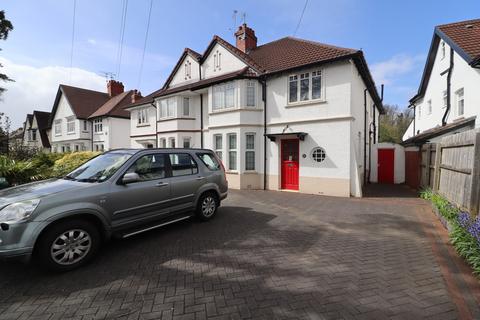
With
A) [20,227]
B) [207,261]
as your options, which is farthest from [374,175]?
[20,227]

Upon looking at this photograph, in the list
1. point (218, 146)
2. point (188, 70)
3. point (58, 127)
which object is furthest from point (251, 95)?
point (58, 127)

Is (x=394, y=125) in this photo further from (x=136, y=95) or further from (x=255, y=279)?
(x=255, y=279)

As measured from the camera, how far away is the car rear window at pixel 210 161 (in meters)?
6.55

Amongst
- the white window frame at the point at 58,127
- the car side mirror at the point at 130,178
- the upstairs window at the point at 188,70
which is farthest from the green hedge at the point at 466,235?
the white window frame at the point at 58,127

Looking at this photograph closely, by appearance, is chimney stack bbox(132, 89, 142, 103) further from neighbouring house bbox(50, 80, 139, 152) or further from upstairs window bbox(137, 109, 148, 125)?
upstairs window bbox(137, 109, 148, 125)

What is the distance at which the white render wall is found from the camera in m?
10.5

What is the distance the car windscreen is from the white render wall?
12.5m

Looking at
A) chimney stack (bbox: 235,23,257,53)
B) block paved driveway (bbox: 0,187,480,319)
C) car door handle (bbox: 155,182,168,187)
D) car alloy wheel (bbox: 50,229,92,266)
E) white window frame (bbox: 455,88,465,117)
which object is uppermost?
chimney stack (bbox: 235,23,257,53)

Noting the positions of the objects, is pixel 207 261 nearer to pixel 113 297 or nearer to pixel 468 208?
pixel 113 297

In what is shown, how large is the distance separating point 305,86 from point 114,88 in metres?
27.3

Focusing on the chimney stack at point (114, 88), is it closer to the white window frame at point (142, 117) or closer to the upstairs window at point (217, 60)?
the white window frame at point (142, 117)

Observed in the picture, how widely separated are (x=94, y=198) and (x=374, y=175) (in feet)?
49.3

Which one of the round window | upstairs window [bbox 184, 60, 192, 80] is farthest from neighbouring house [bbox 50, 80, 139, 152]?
the round window

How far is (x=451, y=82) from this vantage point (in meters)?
12.9
